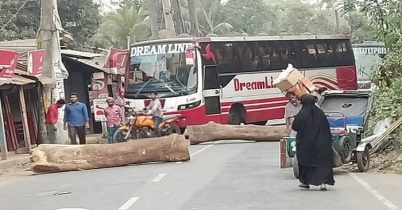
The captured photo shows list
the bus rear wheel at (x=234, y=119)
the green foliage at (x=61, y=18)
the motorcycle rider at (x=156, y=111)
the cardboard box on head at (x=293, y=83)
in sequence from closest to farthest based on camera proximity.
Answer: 1. the cardboard box on head at (x=293, y=83)
2. the motorcycle rider at (x=156, y=111)
3. the bus rear wheel at (x=234, y=119)
4. the green foliage at (x=61, y=18)

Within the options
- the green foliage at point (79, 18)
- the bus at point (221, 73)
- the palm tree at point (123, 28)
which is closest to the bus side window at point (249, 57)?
the bus at point (221, 73)

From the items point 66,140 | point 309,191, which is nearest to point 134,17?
point 66,140

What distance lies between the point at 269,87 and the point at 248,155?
10971mm

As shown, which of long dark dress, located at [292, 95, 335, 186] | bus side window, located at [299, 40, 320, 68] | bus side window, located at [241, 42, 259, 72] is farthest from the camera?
bus side window, located at [299, 40, 320, 68]

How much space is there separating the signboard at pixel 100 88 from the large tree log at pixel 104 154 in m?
12.4

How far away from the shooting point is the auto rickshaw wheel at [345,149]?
13422 millimetres

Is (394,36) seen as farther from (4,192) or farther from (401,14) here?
(4,192)

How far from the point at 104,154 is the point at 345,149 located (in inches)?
236

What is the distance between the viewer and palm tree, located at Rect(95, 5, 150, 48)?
192 feet

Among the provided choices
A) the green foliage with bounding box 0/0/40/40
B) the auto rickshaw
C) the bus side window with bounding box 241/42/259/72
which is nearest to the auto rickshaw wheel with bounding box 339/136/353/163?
the auto rickshaw

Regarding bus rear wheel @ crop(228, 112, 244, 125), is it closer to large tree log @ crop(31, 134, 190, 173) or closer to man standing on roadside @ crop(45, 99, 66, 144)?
man standing on roadside @ crop(45, 99, 66, 144)

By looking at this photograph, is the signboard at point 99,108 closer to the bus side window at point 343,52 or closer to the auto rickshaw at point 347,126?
the bus side window at point 343,52

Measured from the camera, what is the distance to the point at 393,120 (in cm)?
1653

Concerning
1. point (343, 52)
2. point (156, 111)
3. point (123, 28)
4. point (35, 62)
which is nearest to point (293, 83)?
point (156, 111)
